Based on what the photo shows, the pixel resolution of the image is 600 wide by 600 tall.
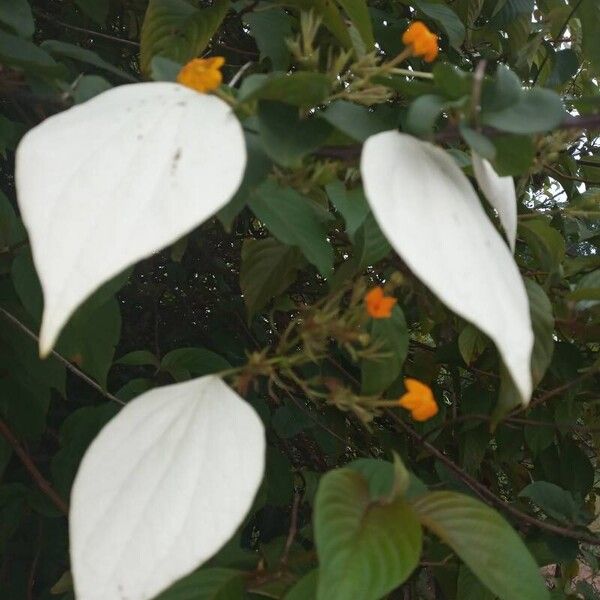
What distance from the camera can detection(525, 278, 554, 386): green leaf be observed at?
541mm

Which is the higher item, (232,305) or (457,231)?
(457,231)

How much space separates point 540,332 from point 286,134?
27cm

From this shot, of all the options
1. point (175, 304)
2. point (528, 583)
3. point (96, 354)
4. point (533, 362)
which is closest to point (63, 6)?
point (175, 304)

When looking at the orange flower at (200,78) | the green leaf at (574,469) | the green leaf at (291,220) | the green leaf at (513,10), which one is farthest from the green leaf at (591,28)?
the orange flower at (200,78)

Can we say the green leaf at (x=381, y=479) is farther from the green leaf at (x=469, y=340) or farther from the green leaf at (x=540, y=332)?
the green leaf at (x=469, y=340)

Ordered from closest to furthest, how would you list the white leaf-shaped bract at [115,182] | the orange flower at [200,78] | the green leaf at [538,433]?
the white leaf-shaped bract at [115,182]
the orange flower at [200,78]
the green leaf at [538,433]

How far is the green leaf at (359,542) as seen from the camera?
385mm

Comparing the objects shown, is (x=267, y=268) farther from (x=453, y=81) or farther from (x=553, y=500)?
(x=553, y=500)

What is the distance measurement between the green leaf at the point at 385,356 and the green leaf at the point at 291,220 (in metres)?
0.07

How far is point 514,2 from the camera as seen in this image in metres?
1.01

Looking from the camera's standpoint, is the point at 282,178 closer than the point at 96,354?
Yes

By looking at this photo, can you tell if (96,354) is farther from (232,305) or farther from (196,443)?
(232,305)

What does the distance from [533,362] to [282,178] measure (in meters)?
0.25

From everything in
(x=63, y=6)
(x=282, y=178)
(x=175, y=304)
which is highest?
(x=282, y=178)
